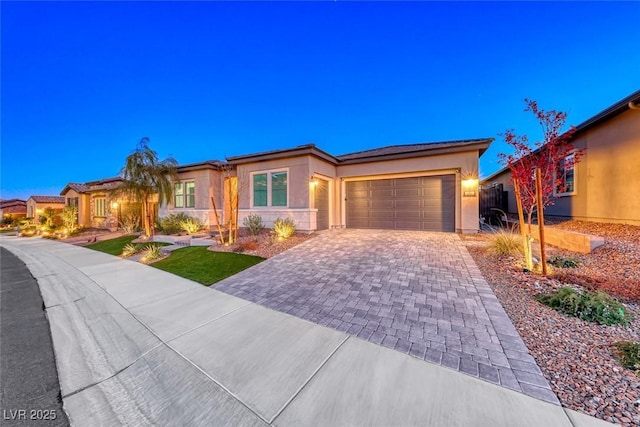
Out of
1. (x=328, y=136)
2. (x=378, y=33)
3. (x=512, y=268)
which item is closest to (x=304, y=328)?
(x=512, y=268)

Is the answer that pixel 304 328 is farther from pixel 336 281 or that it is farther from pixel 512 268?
pixel 512 268

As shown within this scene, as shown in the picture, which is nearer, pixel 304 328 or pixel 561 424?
pixel 561 424

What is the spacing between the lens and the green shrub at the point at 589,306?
2.87 m

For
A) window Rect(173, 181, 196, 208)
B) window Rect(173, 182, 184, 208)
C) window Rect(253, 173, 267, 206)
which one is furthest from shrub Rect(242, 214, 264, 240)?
window Rect(173, 182, 184, 208)

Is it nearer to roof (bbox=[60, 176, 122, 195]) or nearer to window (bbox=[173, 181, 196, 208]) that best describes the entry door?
window (bbox=[173, 181, 196, 208])

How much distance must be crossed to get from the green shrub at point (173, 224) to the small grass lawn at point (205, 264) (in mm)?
4555

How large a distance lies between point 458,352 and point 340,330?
132 cm

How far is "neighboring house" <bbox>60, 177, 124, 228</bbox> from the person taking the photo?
59.3 ft

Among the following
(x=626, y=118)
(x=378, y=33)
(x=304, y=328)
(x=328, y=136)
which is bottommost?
(x=304, y=328)

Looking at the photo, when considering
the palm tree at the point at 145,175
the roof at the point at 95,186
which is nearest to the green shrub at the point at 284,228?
the palm tree at the point at 145,175

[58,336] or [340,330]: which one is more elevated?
[340,330]

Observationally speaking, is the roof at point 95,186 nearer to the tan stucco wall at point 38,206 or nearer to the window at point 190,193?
the tan stucco wall at point 38,206

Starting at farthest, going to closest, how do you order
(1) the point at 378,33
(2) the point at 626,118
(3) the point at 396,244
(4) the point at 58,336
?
(1) the point at 378,33
(3) the point at 396,244
(2) the point at 626,118
(4) the point at 58,336

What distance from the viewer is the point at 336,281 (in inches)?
185
